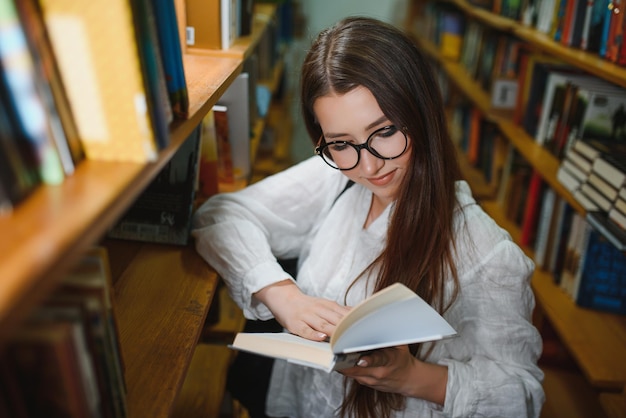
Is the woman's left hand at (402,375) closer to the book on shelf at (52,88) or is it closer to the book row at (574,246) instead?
the book on shelf at (52,88)

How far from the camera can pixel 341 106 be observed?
A: 0.95 metres

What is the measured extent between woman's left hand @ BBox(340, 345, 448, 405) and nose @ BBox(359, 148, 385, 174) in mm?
327

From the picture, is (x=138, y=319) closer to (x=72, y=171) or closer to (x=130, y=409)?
(x=130, y=409)

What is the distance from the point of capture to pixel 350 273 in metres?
1.15

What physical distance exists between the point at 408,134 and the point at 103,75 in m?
0.56

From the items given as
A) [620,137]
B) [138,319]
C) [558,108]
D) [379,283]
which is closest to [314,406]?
[379,283]

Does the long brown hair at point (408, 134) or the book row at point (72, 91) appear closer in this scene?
the book row at point (72, 91)

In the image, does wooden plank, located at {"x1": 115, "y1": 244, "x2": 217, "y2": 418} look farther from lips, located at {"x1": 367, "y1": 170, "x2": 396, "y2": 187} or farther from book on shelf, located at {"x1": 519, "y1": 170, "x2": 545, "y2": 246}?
book on shelf, located at {"x1": 519, "y1": 170, "x2": 545, "y2": 246}

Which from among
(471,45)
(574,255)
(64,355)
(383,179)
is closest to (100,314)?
(64,355)

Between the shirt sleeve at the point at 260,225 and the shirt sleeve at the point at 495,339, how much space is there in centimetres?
38

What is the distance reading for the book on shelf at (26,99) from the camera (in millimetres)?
460

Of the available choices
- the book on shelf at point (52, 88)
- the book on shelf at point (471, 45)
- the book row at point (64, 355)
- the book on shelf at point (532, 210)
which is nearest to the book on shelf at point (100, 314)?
the book row at point (64, 355)

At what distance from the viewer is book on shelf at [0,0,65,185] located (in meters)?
0.46

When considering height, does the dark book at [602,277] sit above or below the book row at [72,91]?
below
